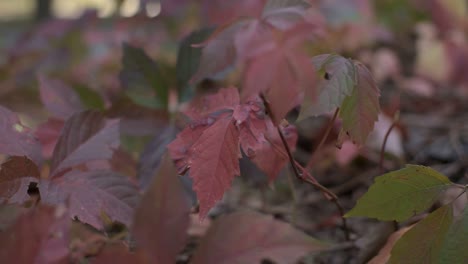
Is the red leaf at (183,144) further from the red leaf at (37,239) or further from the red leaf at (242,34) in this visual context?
the red leaf at (37,239)

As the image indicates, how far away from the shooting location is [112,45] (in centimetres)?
206

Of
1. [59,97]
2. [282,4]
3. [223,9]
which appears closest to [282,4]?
[282,4]

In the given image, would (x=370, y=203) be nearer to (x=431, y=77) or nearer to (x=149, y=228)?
(x=149, y=228)

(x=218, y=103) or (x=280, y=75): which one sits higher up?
(x=280, y=75)

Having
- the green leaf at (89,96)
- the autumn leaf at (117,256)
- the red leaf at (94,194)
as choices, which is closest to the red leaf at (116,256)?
the autumn leaf at (117,256)

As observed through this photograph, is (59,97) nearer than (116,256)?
No

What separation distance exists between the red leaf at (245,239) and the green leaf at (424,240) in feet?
0.62

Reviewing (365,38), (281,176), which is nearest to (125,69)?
(281,176)

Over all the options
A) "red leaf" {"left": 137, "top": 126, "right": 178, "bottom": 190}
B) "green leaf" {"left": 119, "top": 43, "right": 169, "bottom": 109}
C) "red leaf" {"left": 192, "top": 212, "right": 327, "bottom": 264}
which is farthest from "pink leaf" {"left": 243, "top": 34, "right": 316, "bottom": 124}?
"green leaf" {"left": 119, "top": 43, "right": 169, "bottom": 109}

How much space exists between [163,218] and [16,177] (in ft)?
0.88

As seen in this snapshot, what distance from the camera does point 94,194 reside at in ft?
2.12

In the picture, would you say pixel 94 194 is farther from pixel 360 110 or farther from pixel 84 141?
pixel 360 110

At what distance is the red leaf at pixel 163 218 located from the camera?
16.8 inches

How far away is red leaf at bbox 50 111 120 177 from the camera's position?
2.24 feet
